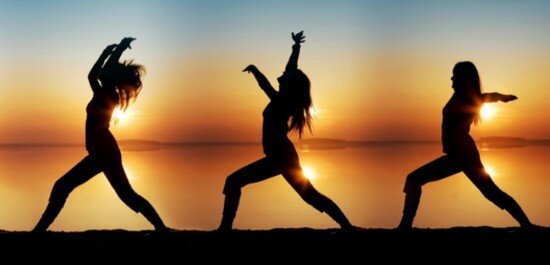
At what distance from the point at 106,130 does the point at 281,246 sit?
2572 millimetres

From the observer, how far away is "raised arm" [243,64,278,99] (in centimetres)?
838

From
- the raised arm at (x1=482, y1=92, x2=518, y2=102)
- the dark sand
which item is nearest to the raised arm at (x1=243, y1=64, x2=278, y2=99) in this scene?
the dark sand

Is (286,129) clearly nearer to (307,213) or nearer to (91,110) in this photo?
(91,110)

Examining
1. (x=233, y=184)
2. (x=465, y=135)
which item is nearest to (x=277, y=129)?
(x=233, y=184)

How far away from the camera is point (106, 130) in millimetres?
8562

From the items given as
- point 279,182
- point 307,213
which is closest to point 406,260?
point 307,213

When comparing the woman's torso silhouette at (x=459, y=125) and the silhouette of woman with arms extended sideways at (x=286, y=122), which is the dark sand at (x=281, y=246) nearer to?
the silhouette of woman with arms extended sideways at (x=286, y=122)

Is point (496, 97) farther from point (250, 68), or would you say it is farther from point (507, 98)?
point (250, 68)

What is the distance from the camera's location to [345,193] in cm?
4044

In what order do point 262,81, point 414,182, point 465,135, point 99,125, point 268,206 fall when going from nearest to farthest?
point 262,81
point 99,125
point 465,135
point 414,182
point 268,206

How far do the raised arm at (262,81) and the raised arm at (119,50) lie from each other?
4.93 feet

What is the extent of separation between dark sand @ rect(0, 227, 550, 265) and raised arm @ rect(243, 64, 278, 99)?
176 cm

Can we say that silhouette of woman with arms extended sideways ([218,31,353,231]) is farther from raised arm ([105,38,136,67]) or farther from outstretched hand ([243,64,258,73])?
raised arm ([105,38,136,67])

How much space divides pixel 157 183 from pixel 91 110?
134 feet
